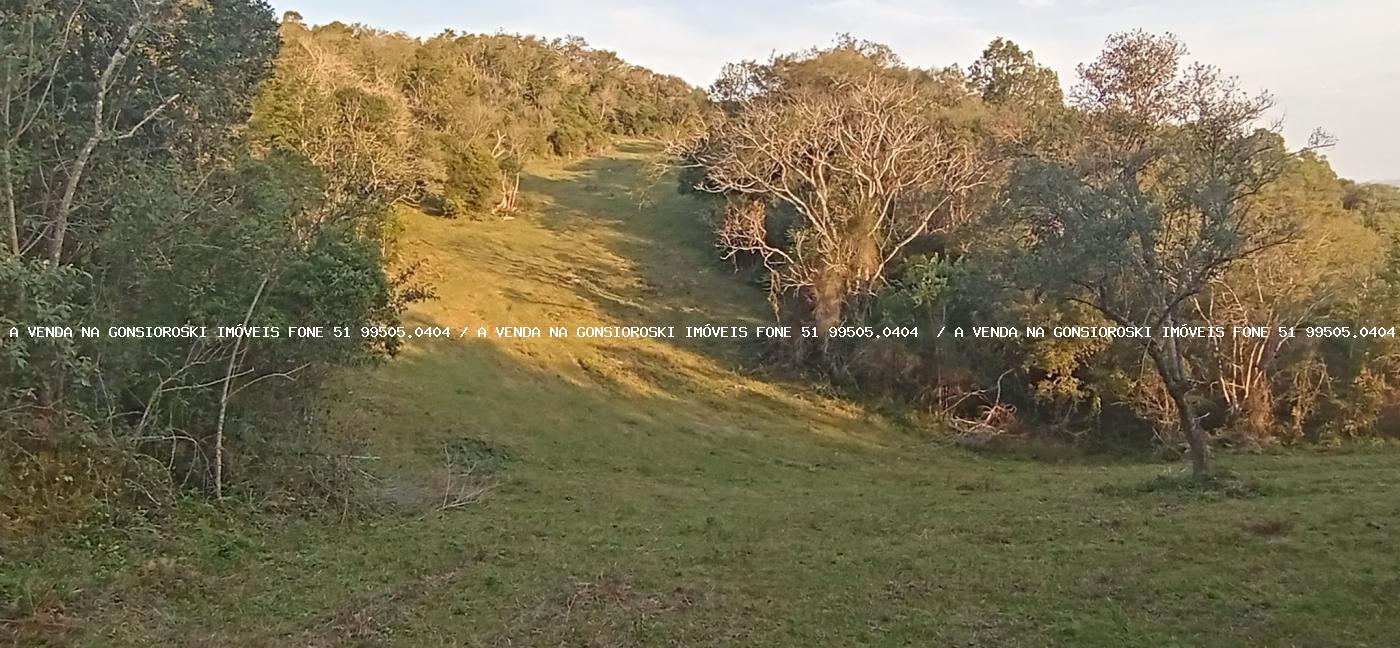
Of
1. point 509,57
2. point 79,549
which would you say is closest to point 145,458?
point 79,549

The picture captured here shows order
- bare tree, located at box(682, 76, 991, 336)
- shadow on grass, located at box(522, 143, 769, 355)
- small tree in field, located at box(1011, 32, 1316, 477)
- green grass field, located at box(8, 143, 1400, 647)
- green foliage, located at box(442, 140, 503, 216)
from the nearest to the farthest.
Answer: green grass field, located at box(8, 143, 1400, 647)
small tree in field, located at box(1011, 32, 1316, 477)
bare tree, located at box(682, 76, 991, 336)
shadow on grass, located at box(522, 143, 769, 355)
green foliage, located at box(442, 140, 503, 216)

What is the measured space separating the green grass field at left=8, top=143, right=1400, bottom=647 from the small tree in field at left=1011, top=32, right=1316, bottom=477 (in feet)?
10.1

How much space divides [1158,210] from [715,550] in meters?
8.64

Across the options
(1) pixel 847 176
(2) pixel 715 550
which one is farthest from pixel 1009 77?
(2) pixel 715 550

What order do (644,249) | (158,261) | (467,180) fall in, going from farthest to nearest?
1. (644,249)
2. (467,180)
3. (158,261)

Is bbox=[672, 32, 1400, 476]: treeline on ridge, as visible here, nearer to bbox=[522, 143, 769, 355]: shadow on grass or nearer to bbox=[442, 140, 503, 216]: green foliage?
bbox=[522, 143, 769, 355]: shadow on grass

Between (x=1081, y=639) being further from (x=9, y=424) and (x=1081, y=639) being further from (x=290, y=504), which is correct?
(x=9, y=424)

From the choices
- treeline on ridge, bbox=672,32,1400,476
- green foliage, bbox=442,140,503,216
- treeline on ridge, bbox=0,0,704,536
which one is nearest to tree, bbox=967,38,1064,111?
treeline on ridge, bbox=672,32,1400,476

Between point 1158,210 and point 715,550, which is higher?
point 1158,210

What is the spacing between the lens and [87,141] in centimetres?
1158

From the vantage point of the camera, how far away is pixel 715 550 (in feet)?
40.7

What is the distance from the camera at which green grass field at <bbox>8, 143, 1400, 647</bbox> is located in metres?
9.11

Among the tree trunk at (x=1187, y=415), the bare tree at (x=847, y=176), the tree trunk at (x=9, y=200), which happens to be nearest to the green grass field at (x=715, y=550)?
the tree trunk at (x=1187, y=415)

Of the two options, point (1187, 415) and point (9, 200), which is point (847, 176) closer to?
point (1187, 415)
